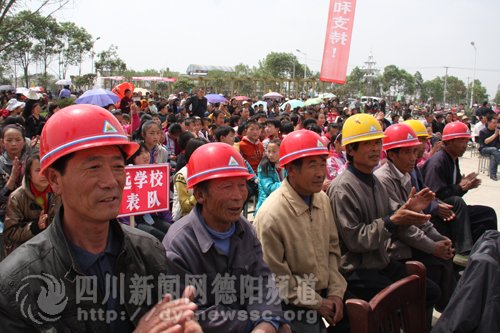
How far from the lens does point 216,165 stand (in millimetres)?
2340

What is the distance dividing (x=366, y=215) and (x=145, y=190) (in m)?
2.20

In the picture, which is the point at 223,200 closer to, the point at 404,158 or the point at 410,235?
the point at 410,235

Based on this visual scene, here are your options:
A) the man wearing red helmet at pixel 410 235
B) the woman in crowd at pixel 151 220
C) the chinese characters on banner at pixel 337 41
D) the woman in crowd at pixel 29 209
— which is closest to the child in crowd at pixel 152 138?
the woman in crowd at pixel 151 220

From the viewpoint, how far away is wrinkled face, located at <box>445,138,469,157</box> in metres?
4.43

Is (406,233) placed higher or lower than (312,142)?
lower

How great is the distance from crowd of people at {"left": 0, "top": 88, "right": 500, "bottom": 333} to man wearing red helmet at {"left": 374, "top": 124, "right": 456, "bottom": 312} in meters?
0.01

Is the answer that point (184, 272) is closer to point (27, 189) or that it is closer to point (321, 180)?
point (321, 180)

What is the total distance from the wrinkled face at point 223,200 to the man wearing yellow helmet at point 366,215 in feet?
3.09

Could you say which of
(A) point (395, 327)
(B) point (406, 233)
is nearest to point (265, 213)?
(A) point (395, 327)

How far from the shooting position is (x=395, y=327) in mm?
2250

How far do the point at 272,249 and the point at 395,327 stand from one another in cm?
82

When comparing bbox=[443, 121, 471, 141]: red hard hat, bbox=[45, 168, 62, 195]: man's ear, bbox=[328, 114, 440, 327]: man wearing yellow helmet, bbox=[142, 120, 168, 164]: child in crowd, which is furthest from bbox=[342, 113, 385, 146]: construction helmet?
bbox=[142, 120, 168, 164]: child in crowd

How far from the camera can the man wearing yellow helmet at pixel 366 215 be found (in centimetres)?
289

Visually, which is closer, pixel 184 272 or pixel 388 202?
pixel 184 272
